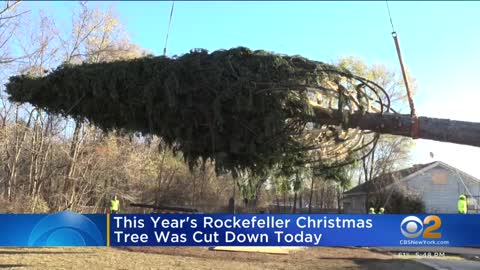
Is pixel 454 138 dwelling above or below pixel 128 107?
below

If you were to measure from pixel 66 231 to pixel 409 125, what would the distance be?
25.0 ft

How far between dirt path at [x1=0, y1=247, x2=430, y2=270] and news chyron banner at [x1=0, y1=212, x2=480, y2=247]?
250 cm

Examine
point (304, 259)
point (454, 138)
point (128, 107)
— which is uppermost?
point (128, 107)

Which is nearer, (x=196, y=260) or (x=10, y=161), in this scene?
(x=196, y=260)

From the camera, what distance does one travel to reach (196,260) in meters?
16.7

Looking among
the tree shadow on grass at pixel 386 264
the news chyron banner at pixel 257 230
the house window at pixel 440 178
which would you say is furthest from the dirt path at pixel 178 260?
the house window at pixel 440 178

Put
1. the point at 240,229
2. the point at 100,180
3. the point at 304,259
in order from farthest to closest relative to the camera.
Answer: the point at 100,180, the point at 304,259, the point at 240,229

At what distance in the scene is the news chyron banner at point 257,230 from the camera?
447 inches

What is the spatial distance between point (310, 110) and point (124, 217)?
15.9 ft

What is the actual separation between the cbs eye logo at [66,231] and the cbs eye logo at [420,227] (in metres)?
6.56

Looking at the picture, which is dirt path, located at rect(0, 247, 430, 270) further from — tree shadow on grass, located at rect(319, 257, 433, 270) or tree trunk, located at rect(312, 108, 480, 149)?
tree trunk, located at rect(312, 108, 480, 149)

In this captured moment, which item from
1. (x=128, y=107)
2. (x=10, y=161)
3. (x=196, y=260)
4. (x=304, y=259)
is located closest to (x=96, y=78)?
(x=128, y=107)

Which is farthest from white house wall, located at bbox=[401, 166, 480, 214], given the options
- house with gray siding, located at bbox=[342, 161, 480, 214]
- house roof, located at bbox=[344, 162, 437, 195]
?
house roof, located at bbox=[344, 162, 437, 195]

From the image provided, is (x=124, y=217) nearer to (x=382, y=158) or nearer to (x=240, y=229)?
(x=240, y=229)
